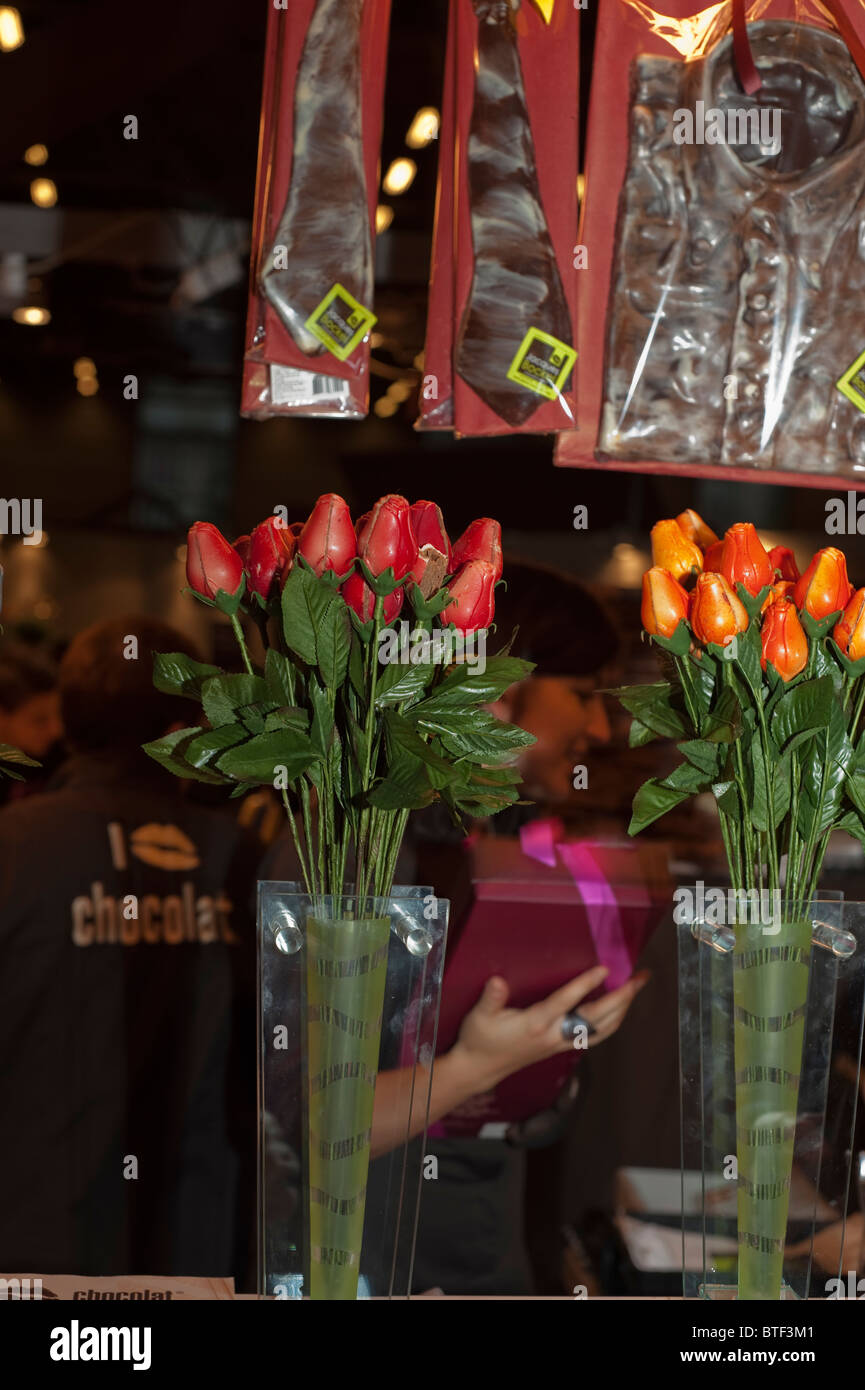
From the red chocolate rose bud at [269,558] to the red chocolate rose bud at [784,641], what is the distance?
13.2 inches

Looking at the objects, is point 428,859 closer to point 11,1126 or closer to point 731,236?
point 11,1126

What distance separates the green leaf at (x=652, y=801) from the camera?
0.94m

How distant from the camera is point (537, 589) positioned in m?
2.22

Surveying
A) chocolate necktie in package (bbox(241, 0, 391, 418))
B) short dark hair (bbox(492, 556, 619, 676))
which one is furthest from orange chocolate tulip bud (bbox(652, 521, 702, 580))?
short dark hair (bbox(492, 556, 619, 676))

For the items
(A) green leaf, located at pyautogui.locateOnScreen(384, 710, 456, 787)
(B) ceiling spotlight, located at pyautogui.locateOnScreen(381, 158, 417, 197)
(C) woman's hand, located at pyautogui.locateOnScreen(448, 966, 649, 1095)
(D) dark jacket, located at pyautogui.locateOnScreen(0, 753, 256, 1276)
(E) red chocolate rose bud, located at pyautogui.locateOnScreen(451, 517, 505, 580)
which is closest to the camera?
(A) green leaf, located at pyautogui.locateOnScreen(384, 710, 456, 787)

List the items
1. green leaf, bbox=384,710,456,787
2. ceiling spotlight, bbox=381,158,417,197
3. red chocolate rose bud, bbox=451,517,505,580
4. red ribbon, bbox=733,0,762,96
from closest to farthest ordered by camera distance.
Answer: green leaf, bbox=384,710,456,787 → red chocolate rose bud, bbox=451,517,505,580 → red ribbon, bbox=733,0,762,96 → ceiling spotlight, bbox=381,158,417,197

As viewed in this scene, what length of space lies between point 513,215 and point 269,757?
0.76m

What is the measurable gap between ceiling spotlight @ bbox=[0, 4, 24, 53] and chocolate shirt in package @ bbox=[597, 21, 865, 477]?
41.5 inches

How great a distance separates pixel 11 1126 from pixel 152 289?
4.35 feet

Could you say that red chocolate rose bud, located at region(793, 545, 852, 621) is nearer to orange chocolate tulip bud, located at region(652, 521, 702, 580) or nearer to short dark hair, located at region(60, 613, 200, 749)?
orange chocolate tulip bud, located at region(652, 521, 702, 580)

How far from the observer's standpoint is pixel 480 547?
3.17ft

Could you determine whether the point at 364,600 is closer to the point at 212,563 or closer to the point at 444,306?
the point at 212,563

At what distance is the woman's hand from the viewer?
1494mm
